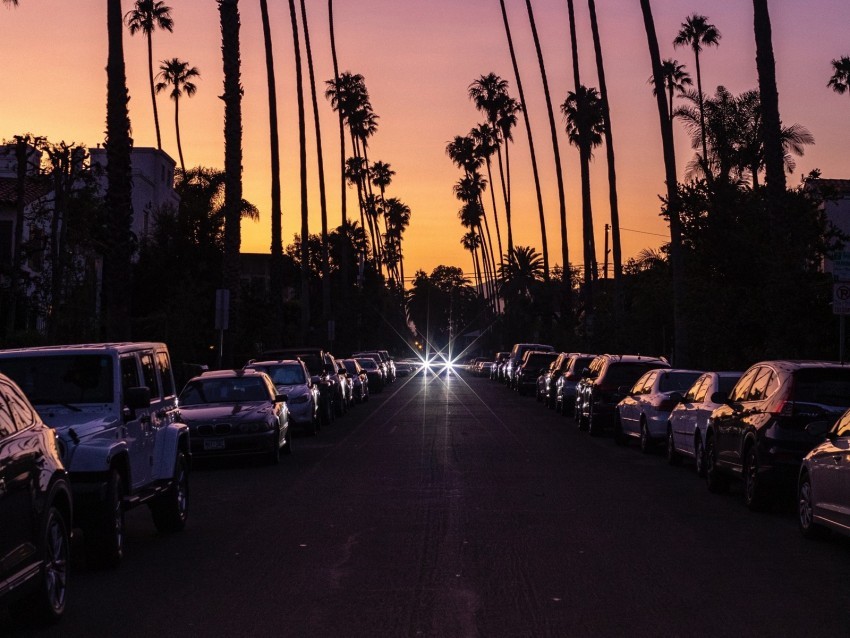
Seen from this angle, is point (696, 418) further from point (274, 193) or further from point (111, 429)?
point (274, 193)

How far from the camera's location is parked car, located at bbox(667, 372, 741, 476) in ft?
63.0

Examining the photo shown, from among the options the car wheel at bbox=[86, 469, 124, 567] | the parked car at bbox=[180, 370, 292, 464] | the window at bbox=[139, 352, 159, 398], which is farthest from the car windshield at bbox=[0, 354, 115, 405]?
the parked car at bbox=[180, 370, 292, 464]

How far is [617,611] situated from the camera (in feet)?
30.6

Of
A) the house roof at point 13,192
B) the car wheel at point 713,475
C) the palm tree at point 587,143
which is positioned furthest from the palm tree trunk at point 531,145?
the car wheel at point 713,475

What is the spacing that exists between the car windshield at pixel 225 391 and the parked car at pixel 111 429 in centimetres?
852

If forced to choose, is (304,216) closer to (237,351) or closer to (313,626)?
(237,351)

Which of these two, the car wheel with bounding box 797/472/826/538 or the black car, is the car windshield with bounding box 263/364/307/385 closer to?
the car wheel with bounding box 797/472/826/538

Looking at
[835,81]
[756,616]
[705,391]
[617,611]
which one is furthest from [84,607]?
[835,81]

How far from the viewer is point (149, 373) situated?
545 inches

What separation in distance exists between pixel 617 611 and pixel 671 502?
23.6 feet

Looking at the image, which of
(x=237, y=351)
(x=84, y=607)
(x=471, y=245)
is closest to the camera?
(x=84, y=607)

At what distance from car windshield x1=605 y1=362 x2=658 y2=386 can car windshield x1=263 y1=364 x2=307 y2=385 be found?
662 cm

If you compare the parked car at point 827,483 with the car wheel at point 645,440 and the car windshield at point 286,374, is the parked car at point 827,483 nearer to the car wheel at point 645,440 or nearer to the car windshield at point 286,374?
the car wheel at point 645,440

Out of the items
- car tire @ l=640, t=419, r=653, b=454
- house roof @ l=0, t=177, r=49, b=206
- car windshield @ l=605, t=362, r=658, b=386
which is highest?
house roof @ l=0, t=177, r=49, b=206
